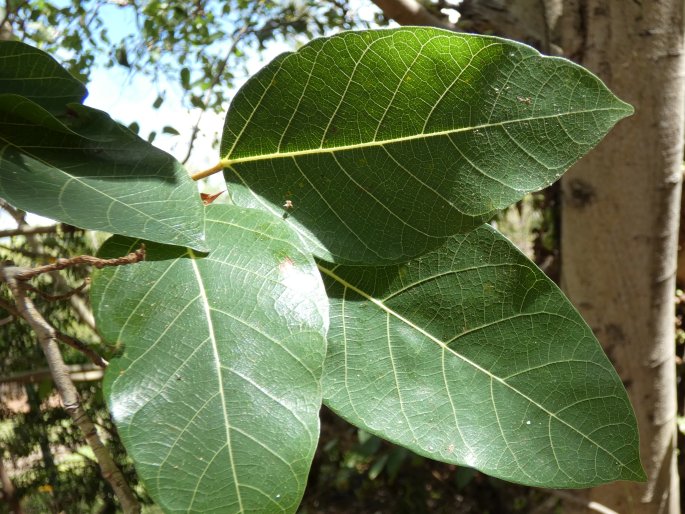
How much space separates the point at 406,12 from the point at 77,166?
2.64 feet

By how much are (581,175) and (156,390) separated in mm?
973

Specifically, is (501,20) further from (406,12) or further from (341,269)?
(341,269)

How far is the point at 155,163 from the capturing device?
1.51 ft

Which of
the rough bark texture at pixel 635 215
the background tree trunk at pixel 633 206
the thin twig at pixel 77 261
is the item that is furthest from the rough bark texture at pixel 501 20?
the thin twig at pixel 77 261

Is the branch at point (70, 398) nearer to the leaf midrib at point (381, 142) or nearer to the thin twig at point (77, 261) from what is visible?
the thin twig at point (77, 261)

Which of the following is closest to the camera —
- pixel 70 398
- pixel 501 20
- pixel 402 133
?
pixel 70 398

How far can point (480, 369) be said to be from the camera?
20.2 inches

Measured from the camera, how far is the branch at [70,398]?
1.14ft

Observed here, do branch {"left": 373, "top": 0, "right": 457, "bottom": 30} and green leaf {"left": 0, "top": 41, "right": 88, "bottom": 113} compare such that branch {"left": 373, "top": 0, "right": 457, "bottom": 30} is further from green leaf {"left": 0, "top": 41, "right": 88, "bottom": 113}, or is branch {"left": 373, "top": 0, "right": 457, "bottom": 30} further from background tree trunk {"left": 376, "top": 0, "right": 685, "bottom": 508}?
green leaf {"left": 0, "top": 41, "right": 88, "bottom": 113}

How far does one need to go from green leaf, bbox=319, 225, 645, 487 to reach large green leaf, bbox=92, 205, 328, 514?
0.08m

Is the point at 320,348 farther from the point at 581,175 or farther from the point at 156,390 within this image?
the point at 581,175

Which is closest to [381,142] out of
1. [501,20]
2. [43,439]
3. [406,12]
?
[406,12]

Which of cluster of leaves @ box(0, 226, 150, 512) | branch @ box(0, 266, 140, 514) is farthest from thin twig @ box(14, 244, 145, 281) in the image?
cluster of leaves @ box(0, 226, 150, 512)

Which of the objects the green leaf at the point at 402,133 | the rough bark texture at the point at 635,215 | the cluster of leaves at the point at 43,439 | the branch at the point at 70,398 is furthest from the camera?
the cluster of leaves at the point at 43,439
